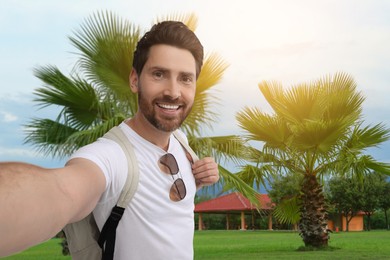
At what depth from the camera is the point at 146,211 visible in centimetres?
138

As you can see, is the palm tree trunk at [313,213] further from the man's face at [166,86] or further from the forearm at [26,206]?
the forearm at [26,206]

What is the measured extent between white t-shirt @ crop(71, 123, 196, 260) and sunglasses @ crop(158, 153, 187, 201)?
0.04 ft

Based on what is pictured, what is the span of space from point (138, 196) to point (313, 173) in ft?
40.1

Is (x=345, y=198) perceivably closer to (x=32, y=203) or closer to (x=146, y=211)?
(x=146, y=211)

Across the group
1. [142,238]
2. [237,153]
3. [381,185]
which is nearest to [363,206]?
[381,185]

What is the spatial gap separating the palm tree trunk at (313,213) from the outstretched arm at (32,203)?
42.1ft

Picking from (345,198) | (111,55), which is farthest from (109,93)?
(345,198)

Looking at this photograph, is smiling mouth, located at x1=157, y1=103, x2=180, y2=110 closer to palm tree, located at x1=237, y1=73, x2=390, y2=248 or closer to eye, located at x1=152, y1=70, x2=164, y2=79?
eye, located at x1=152, y1=70, x2=164, y2=79

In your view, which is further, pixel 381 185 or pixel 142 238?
pixel 381 185

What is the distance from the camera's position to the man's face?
1.50m

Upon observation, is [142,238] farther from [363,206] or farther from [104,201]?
[363,206]

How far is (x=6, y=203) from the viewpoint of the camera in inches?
24.5

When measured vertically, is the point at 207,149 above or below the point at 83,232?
above

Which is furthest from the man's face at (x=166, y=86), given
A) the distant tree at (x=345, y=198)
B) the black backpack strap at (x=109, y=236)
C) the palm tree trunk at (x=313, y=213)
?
the distant tree at (x=345, y=198)
